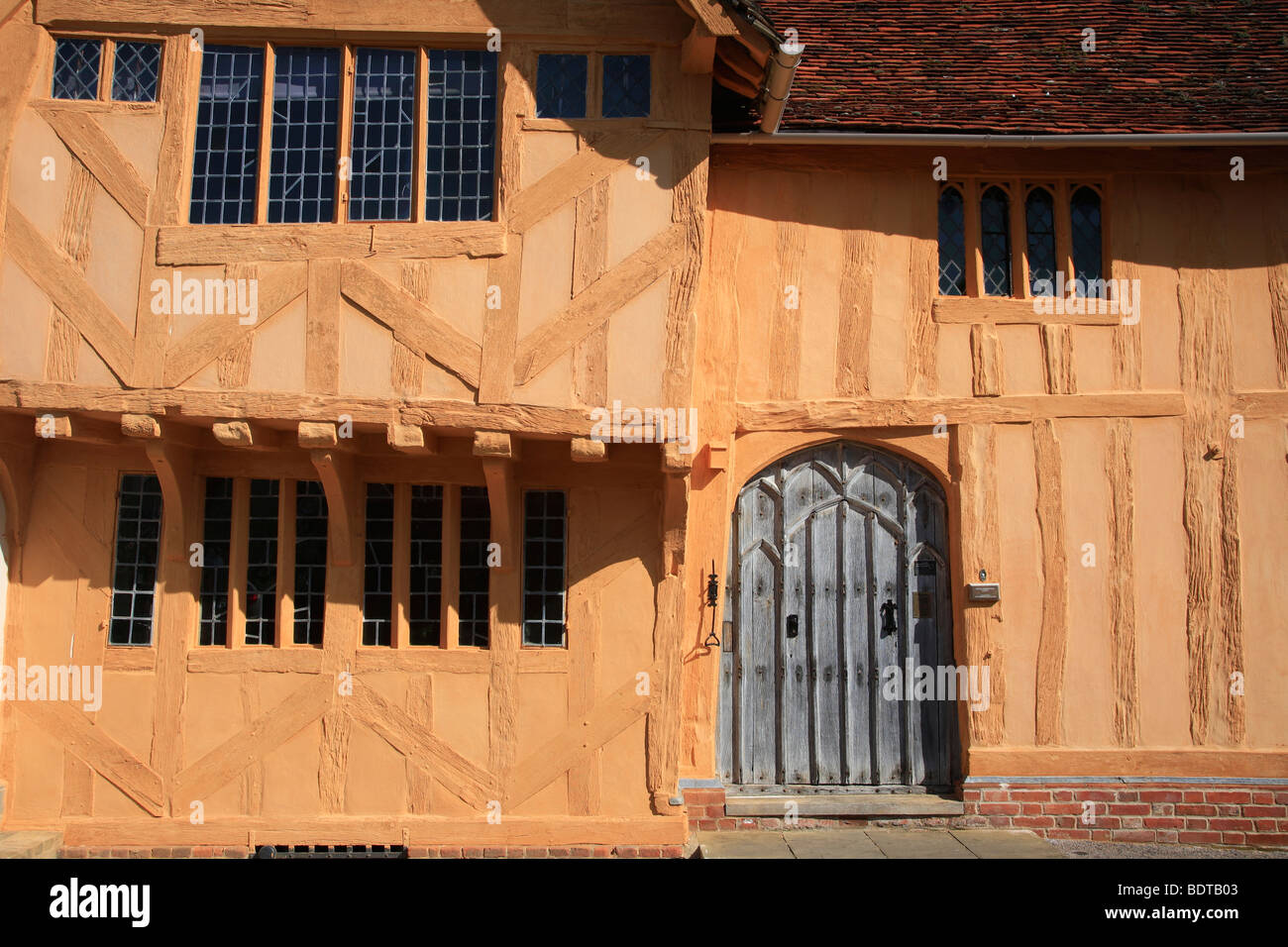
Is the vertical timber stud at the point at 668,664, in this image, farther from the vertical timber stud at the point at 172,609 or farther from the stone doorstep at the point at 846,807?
the vertical timber stud at the point at 172,609

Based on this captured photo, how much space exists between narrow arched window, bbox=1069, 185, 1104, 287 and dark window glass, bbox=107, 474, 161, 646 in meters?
7.40

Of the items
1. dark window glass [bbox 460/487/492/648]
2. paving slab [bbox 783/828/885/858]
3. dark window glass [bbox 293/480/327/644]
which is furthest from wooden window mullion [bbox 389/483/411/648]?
paving slab [bbox 783/828/885/858]

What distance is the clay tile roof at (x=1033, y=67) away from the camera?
8445 millimetres

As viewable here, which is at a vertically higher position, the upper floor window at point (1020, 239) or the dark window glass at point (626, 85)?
the dark window glass at point (626, 85)

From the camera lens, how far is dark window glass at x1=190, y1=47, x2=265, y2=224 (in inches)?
317

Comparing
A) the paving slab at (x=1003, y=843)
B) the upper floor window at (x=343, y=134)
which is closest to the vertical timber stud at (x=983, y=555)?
the paving slab at (x=1003, y=843)

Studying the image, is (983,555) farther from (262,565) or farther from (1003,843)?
(262,565)

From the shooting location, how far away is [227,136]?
26.6ft

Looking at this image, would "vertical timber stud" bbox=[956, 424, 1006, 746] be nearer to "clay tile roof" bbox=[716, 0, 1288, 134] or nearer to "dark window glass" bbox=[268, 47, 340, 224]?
"clay tile roof" bbox=[716, 0, 1288, 134]

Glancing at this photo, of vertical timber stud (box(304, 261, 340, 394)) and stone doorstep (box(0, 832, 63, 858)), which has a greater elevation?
vertical timber stud (box(304, 261, 340, 394))

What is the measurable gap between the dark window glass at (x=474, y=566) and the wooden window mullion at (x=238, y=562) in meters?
1.61
